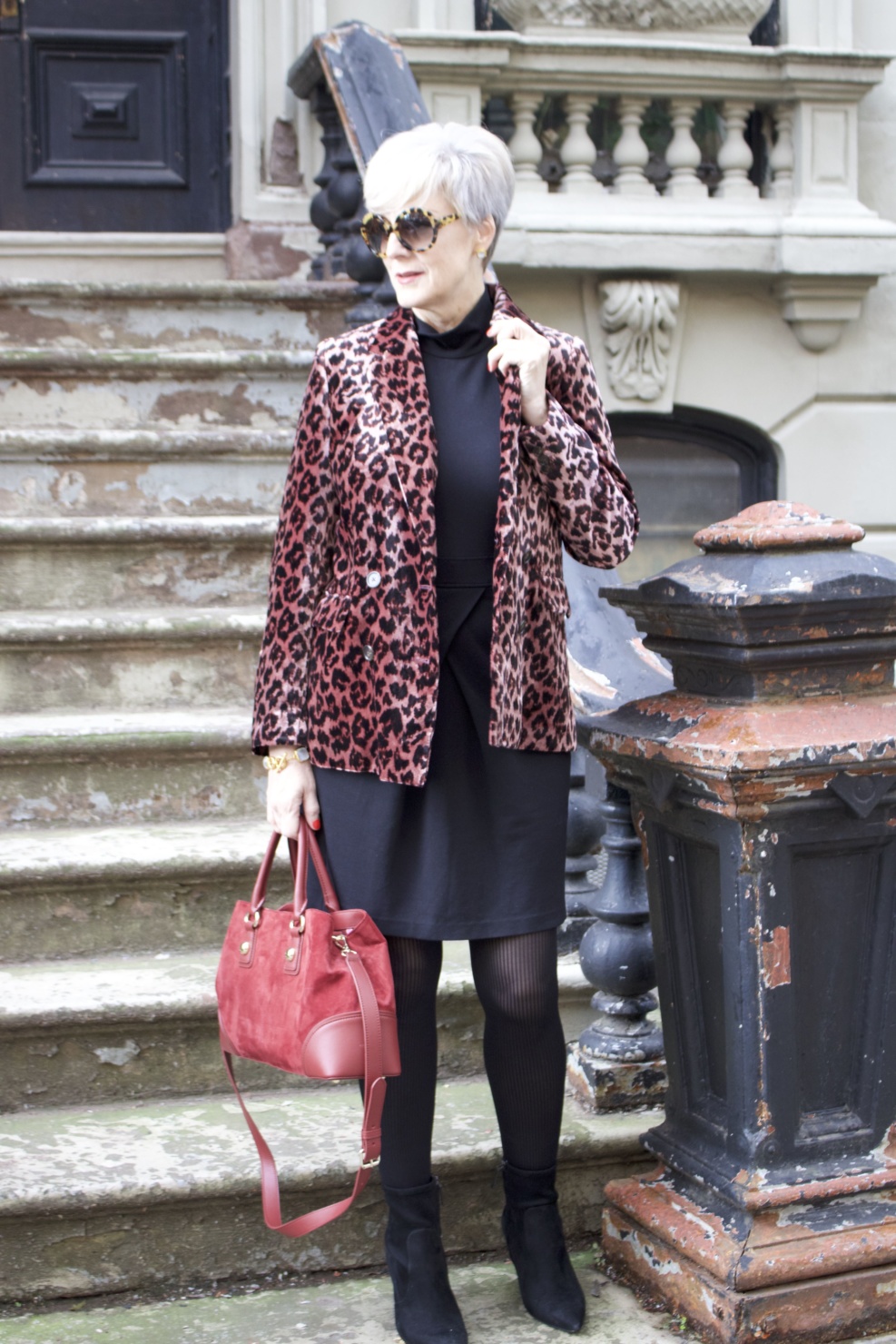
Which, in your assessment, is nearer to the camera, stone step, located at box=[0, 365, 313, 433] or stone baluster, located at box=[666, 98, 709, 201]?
stone step, located at box=[0, 365, 313, 433]

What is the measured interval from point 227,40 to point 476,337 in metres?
4.04

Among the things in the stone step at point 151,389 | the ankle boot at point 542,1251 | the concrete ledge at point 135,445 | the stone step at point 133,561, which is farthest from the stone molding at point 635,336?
the ankle boot at point 542,1251

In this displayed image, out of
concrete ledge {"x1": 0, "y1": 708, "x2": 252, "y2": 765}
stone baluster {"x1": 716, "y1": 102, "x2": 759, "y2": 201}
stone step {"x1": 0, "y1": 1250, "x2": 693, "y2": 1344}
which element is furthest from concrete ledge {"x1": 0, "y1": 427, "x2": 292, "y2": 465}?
stone baluster {"x1": 716, "y1": 102, "x2": 759, "y2": 201}

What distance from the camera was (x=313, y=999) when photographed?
2125 millimetres

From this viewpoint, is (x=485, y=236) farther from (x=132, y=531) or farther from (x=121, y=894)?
(x=132, y=531)

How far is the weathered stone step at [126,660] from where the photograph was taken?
11.7 ft

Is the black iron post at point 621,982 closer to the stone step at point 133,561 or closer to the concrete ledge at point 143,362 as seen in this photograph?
the stone step at point 133,561

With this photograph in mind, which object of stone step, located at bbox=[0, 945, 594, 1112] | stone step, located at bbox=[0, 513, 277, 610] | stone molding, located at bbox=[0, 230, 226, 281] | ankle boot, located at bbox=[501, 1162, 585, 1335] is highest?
stone molding, located at bbox=[0, 230, 226, 281]

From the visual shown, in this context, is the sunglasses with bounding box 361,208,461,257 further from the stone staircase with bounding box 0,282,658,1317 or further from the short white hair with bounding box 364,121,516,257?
the stone staircase with bounding box 0,282,658,1317

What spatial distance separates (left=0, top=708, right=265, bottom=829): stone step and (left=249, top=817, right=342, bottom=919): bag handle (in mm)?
1069

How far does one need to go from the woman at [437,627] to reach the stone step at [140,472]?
74.9 inches

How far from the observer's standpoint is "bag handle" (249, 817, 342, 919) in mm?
2215

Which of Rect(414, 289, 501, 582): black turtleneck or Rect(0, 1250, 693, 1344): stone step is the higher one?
Rect(414, 289, 501, 582): black turtleneck

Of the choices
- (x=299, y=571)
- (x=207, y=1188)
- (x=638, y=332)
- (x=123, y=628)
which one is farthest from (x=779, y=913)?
(x=638, y=332)
